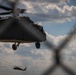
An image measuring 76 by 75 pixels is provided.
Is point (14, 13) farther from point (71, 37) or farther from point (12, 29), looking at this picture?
point (12, 29)

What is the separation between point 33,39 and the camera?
51.9 m

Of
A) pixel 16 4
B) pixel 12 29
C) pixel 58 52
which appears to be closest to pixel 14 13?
pixel 16 4

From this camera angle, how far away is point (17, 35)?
5281 cm

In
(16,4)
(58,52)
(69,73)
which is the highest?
(16,4)

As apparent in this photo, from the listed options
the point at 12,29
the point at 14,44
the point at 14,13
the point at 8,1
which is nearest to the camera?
the point at 8,1

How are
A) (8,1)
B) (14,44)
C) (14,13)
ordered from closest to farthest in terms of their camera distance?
1. (8,1)
2. (14,13)
3. (14,44)

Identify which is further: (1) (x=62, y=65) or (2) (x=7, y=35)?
(2) (x=7, y=35)

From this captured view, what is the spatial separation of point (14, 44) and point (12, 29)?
6.54 m

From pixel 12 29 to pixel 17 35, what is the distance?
183 centimetres

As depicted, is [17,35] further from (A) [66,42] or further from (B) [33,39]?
(A) [66,42]

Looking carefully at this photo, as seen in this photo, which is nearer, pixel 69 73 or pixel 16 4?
pixel 69 73

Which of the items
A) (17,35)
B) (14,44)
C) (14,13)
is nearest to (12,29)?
(17,35)

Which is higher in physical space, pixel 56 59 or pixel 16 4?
pixel 16 4

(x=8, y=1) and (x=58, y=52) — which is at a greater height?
(x=8, y=1)
